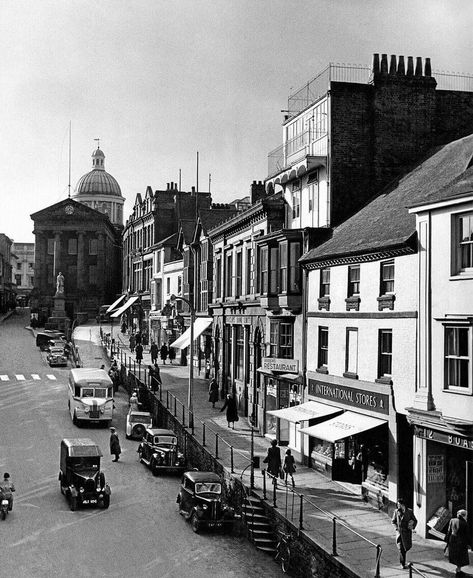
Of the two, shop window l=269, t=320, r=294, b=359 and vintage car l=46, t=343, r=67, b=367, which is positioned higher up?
shop window l=269, t=320, r=294, b=359

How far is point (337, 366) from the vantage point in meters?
27.3

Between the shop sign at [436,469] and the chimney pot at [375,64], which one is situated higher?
the chimney pot at [375,64]

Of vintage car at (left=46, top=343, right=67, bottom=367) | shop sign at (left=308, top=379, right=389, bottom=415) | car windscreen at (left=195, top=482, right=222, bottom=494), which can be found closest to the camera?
shop sign at (left=308, top=379, right=389, bottom=415)

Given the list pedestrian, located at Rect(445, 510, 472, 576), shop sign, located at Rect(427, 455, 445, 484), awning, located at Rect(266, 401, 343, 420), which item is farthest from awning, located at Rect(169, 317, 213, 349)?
pedestrian, located at Rect(445, 510, 472, 576)

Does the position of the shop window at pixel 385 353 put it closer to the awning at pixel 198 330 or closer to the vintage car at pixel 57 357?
the awning at pixel 198 330

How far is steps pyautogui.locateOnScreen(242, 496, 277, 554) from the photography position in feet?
71.7

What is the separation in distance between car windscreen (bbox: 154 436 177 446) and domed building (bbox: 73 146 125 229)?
10945 centimetres

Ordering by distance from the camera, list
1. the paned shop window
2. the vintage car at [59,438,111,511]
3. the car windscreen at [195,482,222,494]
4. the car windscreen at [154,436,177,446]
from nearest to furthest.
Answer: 1. the paned shop window
2. the car windscreen at [195,482,222,494]
3. the vintage car at [59,438,111,511]
4. the car windscreen at [154,436,177,446]

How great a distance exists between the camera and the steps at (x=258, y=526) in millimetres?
21859

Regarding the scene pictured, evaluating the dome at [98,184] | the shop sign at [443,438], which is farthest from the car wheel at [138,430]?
the dome at [98,184]

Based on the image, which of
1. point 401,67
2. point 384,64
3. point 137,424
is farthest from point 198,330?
point 401,67

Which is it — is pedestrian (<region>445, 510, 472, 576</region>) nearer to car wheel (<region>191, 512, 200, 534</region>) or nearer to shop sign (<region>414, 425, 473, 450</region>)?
shop sign (<region>414, 425, 473, 450</region>)

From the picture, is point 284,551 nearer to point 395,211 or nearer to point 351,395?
point 351,395

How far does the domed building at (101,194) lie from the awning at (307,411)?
112771 mm
